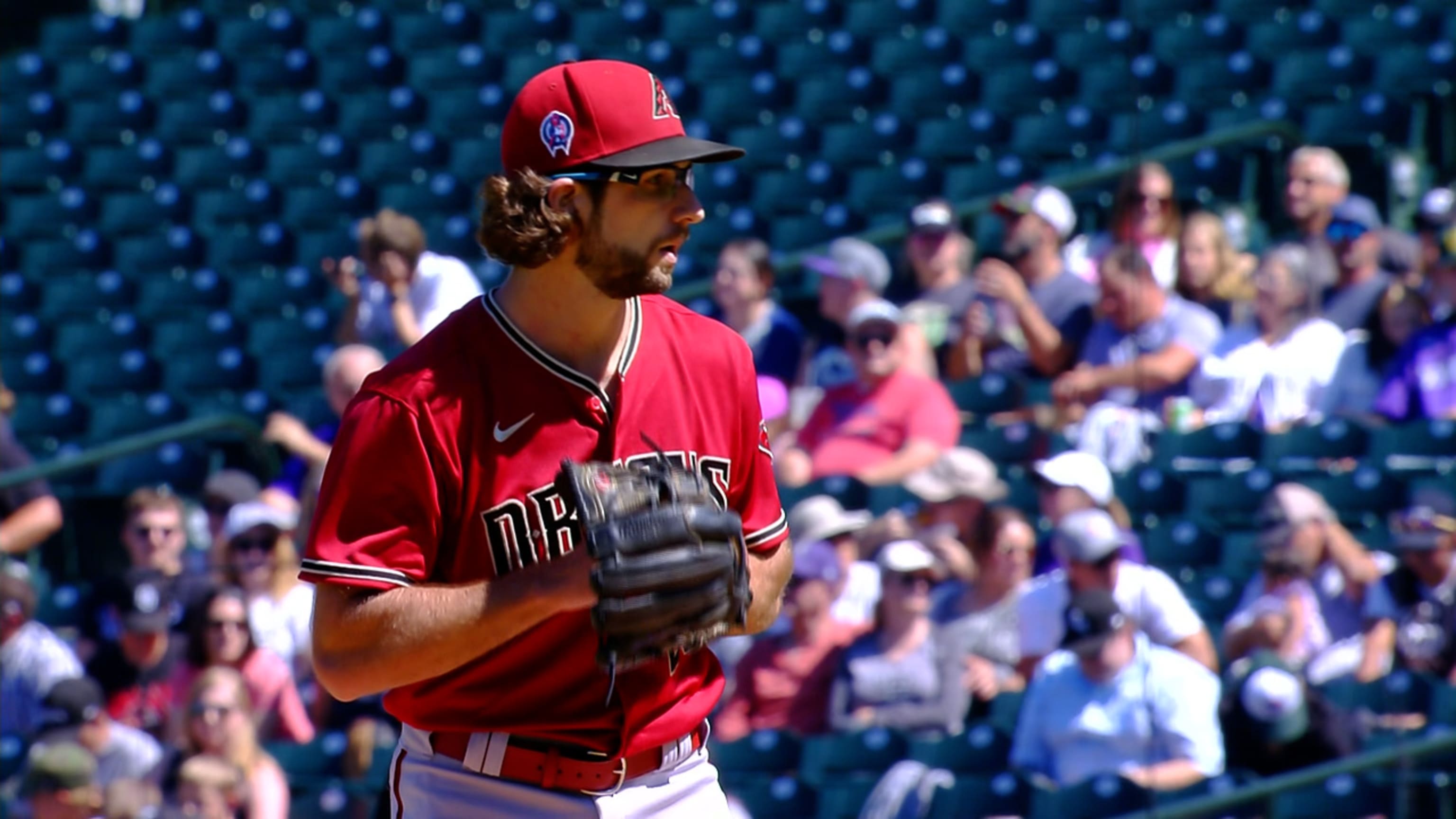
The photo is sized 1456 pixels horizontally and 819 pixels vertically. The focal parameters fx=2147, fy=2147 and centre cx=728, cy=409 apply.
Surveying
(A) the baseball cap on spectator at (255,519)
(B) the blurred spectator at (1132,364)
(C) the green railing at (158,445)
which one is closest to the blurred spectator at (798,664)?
(B) the blurred spectator at (1132,364)

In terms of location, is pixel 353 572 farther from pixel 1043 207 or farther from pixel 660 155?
pixel 1043 207

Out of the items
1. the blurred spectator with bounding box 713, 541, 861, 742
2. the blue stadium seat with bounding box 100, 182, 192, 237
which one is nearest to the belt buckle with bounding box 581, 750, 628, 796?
the blurred spectator with bounding box 713, 541, 861, 742

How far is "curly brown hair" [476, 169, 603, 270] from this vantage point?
2283 mm

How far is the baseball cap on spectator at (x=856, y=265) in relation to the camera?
22.1ft

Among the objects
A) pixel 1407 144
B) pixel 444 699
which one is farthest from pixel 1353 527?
pixel 444 699

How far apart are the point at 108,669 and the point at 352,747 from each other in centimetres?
107

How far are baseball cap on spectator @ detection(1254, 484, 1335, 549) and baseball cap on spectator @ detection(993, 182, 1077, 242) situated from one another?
5.24ft

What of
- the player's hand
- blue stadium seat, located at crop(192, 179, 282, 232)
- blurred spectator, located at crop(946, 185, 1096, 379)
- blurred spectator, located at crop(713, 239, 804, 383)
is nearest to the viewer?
blurred spectator, located at crop(946, 185, 1096, 379)

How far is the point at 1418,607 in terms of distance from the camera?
5.16 meters

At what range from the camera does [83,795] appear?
535cm

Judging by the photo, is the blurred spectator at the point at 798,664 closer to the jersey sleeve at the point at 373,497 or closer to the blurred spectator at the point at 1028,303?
the blurred spectator at the point at 1028,303

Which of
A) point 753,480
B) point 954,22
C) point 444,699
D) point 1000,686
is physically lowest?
point 1000,686

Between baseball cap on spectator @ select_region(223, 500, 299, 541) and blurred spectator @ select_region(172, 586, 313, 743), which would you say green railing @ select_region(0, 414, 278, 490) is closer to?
baseball cap on spectator @ select_region(223, 500, 299, 541)

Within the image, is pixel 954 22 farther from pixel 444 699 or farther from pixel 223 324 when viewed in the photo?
pixel 444 699
